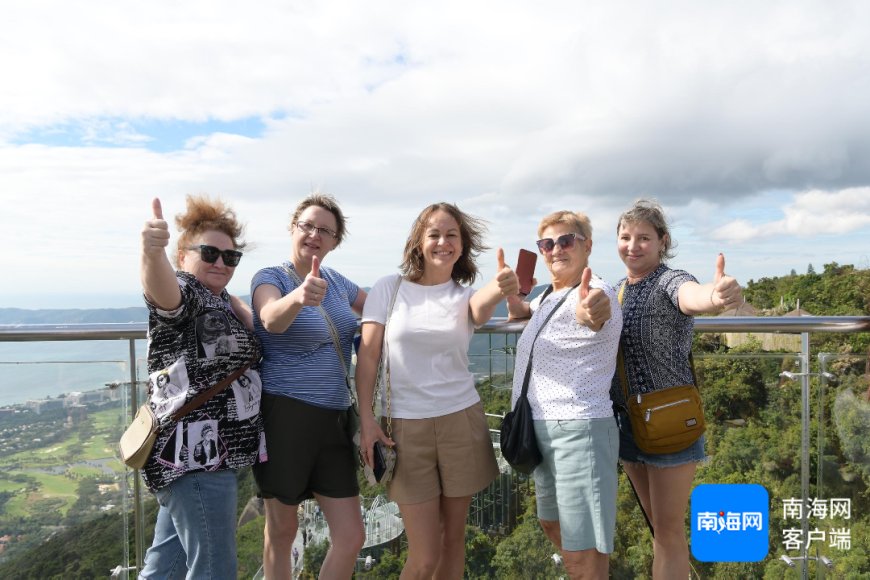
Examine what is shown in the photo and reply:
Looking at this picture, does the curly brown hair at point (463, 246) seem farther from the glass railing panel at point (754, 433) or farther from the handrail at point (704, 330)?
the glass railing panel at point (754, 433)

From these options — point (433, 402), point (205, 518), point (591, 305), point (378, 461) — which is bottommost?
point (205, 518)

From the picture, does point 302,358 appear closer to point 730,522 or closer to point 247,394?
point 247,394

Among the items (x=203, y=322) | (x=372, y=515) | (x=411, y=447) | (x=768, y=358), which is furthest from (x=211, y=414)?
(x=768, y=358)

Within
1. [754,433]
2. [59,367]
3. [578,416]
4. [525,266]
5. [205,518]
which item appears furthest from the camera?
[754,433]

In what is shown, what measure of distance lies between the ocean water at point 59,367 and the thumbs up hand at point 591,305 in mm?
2098

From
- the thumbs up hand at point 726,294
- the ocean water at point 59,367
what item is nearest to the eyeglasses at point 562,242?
the thumbs up hand at point 726,294

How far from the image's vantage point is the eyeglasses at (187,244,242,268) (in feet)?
8.41

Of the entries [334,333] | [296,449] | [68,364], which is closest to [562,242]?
[334,333]

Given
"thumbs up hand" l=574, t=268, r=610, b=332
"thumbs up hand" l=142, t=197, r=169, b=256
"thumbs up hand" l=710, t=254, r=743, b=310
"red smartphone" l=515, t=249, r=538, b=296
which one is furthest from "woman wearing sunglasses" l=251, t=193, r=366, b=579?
"thumbs up hand" l=710, t=254, r=743, b=310

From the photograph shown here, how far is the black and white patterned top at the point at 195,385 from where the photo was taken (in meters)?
2.30

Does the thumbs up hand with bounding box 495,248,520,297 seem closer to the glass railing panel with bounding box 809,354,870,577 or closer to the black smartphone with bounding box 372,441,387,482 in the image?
the black smartphone with bounding box 372,441,387,482

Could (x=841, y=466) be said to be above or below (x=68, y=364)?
below

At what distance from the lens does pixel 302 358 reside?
2.66 meters

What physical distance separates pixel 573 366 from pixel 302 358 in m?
1.11
